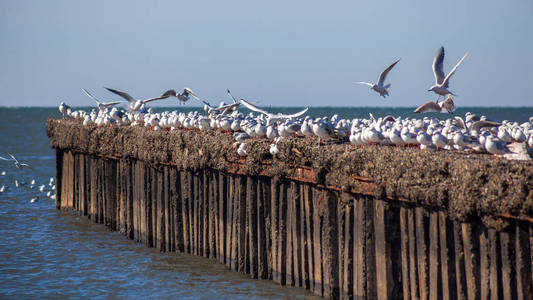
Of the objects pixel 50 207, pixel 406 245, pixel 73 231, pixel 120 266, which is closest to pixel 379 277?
pixel 406 245

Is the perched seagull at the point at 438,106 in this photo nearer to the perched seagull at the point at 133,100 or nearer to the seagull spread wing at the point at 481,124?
the seagull spread wing at the point at 481,124

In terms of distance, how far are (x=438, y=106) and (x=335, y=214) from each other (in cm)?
431

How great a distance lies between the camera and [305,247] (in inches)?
463

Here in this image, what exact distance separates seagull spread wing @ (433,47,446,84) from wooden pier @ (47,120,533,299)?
478 cm

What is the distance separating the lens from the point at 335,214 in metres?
11.1

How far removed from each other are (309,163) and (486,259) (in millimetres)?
3738

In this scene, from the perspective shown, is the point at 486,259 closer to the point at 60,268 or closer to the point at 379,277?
the point at 379,277

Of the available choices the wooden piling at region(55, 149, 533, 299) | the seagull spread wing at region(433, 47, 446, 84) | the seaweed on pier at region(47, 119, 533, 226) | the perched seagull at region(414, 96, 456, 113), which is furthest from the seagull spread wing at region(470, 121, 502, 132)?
the seagull spread wing at region(433, 47, 446, 84)

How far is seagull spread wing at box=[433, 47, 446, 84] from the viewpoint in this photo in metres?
15.6

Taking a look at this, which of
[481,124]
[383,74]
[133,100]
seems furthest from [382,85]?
[133,100]

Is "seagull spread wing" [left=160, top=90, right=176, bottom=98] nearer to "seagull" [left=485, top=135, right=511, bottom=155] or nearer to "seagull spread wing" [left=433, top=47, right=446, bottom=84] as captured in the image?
"seagull spread wing" [left=433, top=47, right=446, bottom=84]

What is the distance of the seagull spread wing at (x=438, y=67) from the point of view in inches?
615

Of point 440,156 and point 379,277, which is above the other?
point 440,156

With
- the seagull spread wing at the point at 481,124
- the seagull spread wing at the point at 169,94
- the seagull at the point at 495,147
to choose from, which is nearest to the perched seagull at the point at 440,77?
the seagull spread wing at the point at 481,124
